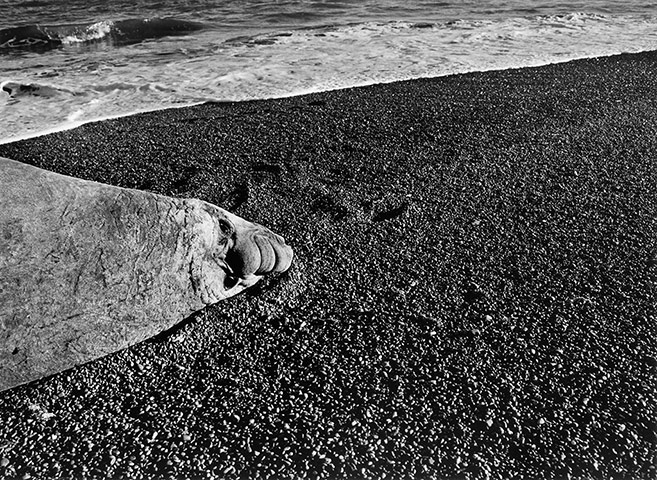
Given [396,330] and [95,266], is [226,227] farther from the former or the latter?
[396,330]

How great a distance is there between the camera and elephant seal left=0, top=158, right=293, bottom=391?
2.48 meters

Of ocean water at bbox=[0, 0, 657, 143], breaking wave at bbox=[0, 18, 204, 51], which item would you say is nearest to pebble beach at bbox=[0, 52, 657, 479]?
ocean water at bbox=[0, 0, 657, 143]

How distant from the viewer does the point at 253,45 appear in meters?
9.73

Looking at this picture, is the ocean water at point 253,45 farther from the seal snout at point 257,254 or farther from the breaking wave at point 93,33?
the seal snout at point 257,254

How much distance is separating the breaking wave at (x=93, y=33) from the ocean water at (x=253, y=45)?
0.10 feet

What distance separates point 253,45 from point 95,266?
7.72m

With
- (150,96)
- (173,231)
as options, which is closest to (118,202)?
(173,231)

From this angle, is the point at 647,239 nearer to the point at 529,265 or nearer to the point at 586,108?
the point at 529,265

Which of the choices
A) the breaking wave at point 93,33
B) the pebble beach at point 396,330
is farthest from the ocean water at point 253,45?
the pebble beach at point 396,330

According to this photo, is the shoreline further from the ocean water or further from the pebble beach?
the pebble beach

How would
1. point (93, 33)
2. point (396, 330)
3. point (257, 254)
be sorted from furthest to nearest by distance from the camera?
point (93, 33)
point (257, 254)
point (396, 330)

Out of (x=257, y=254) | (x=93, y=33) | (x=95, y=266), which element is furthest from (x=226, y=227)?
(x=93, y=33)

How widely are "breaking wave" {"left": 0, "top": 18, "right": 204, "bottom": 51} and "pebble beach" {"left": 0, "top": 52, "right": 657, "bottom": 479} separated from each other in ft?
20.8

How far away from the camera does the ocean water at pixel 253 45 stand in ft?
23.2
